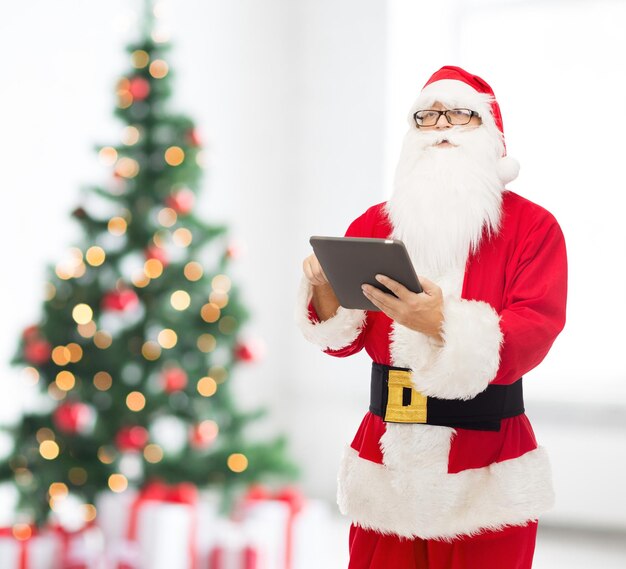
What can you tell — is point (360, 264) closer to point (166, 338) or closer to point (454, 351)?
point (454, 351)

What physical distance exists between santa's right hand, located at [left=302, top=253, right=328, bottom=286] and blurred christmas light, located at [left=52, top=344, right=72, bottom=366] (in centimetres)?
156

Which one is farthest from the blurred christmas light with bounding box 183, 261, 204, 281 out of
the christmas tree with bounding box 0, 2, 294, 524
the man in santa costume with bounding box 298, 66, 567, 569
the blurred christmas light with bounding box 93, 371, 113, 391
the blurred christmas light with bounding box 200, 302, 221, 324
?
the man in santa costume with bounding box 298, 66, 567, 569

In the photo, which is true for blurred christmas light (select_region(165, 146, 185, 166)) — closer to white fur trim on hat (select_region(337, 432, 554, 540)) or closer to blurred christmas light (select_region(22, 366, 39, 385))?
blurred christmas light (select_region(22, 366, 39, 385))

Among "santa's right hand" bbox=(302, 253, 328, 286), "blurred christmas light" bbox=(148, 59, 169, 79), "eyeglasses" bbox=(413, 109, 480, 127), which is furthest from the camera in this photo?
"blurred christmas light" bbox=(148, 59, 169, 79)

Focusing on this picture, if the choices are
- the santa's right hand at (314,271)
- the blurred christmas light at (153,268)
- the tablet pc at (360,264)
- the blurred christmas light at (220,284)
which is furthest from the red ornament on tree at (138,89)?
the tablet pc at (360,264)

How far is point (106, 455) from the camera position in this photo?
9.66 ft

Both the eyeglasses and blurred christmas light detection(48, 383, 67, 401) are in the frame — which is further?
blurred christmas light detection(48, 383, 67, 401)

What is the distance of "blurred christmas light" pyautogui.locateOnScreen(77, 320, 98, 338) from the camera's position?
2947mm

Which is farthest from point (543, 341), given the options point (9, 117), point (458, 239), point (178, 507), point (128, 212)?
point (9, 117)

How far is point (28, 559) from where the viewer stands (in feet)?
8.63

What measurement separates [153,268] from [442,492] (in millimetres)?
1752

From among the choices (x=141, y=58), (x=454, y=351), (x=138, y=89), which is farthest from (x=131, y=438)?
(x=454, y=351)

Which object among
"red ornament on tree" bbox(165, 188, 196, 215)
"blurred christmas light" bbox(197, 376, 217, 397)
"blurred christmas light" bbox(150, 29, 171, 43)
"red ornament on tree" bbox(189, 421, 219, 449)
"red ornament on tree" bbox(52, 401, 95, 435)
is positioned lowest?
"red ornament on tree" bbox(189, 421, 219, 449)

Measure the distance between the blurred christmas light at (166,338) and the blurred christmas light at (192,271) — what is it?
21 centimetres
